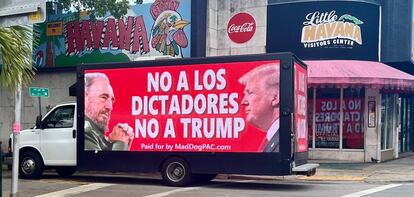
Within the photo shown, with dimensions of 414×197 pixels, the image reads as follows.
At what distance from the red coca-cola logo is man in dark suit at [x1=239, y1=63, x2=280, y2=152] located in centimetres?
774

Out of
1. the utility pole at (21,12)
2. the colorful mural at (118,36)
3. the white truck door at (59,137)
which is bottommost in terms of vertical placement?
the white truck door at (59,137)

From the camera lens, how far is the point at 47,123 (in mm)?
14711

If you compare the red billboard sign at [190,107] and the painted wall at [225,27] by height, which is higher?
the painted wall at [225,27]

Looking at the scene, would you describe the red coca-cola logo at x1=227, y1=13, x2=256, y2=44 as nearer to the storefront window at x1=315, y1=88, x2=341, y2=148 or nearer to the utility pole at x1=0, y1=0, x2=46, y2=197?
the storefront window at x1=315, y1=88, x2=341, y2=148

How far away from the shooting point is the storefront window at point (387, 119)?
63.8 ft

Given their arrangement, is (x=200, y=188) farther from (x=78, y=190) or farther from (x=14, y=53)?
(x=14, y=53)

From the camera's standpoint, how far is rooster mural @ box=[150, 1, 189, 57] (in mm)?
19953

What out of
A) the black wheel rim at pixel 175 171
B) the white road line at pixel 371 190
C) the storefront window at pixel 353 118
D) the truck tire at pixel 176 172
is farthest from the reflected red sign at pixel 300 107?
the storefront window at pixel 353 118

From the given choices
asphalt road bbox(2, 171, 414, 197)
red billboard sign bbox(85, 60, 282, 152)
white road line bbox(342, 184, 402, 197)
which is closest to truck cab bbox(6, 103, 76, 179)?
asphalt road bbox(2, 171, 414, 197)

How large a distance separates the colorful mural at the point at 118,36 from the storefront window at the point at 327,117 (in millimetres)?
4912

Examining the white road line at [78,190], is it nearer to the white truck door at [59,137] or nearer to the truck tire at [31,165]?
the white truck door at [59,137]

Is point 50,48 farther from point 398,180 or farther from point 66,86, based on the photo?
point 398,180

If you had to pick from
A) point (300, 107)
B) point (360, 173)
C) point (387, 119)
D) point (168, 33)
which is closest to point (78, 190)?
point (300, 107)

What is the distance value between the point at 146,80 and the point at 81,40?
9.03 m
